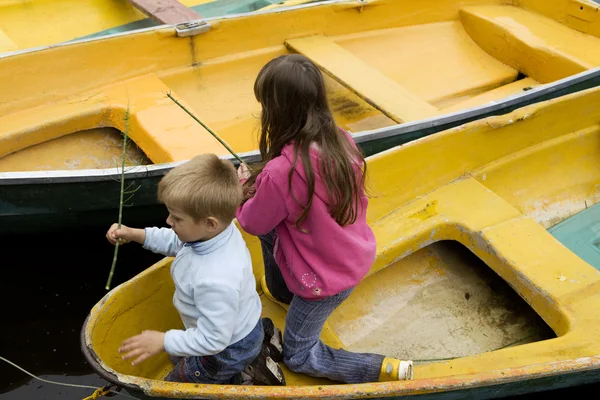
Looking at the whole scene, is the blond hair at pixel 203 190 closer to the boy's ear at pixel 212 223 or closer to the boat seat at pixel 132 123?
the boy's ear at pixel 212 223

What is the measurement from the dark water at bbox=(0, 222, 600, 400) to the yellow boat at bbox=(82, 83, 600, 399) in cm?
59

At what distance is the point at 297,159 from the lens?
191 centimetres

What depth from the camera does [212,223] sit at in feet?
6.29

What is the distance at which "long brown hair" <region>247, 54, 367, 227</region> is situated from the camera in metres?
1.86

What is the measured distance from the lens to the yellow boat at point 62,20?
5.04 metres

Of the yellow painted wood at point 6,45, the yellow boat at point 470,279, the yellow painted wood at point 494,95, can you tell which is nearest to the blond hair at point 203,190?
the yellow boat at point 470,279

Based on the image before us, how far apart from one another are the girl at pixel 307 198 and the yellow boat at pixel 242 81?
1.23 meters

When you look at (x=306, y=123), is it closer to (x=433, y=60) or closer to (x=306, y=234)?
(x=306, y=234)

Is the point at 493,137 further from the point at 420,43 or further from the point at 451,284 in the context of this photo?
the point at 420,43

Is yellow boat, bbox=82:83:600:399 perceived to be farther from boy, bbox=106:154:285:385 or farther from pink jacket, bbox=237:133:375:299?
pink jacket, bbox=237:133:375:299

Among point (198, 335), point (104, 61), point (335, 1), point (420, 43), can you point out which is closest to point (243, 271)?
point (198, 335)

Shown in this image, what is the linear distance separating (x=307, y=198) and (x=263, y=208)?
0.51 feet

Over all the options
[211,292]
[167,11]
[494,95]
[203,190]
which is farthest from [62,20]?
[211,292]

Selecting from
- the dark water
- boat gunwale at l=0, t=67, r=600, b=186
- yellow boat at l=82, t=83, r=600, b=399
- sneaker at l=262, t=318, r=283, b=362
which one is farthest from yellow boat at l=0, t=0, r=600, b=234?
sneaker at l=262, t=318, r=283, b=362
